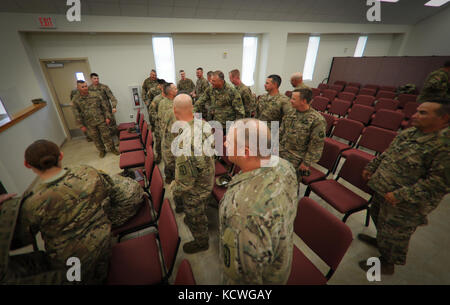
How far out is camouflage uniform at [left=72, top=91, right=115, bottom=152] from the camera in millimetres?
3973

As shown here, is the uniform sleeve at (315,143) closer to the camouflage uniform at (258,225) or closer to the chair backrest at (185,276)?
the camouflage uniform at (258,225)

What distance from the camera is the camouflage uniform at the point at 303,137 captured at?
7.27ft

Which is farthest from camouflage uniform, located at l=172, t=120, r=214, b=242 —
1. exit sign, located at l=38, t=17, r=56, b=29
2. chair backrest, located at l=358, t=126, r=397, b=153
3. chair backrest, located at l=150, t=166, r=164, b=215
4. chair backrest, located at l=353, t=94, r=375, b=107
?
chair backrest, located at l=353, t=94, r=375, b=107

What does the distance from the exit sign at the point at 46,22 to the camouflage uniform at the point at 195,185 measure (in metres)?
5.49

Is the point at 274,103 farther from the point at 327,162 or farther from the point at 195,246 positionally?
the point at 195,246

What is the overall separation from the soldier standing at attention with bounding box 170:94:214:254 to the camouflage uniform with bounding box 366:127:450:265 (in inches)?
69.0

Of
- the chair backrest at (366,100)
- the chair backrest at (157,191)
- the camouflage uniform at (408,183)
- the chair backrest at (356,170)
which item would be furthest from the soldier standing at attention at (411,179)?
the chair backrest at (366,100)

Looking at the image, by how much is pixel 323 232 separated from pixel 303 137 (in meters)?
1.22

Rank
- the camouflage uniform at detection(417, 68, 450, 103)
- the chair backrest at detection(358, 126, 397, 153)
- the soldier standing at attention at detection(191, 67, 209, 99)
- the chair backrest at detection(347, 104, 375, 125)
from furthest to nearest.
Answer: the soldier standing at attention at detection(191, 67, 209, 99) → the camouflage uniform at detection(417, 68, 450, 103) → the chair backrest at detection(347, 104, 375, 125) → the chair backrest at detection(358, 126, 397, 153)

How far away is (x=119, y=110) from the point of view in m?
6.10

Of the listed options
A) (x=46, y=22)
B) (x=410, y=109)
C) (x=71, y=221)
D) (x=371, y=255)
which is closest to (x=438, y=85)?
(x=410, y=109)

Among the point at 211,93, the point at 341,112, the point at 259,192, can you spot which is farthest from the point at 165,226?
the point at 341,112

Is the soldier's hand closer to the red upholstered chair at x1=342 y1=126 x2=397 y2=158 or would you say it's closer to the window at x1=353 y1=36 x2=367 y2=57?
the red upholstered chair at x1=342 y1=126 x2=397 y2=158

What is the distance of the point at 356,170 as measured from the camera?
235 centimetres
